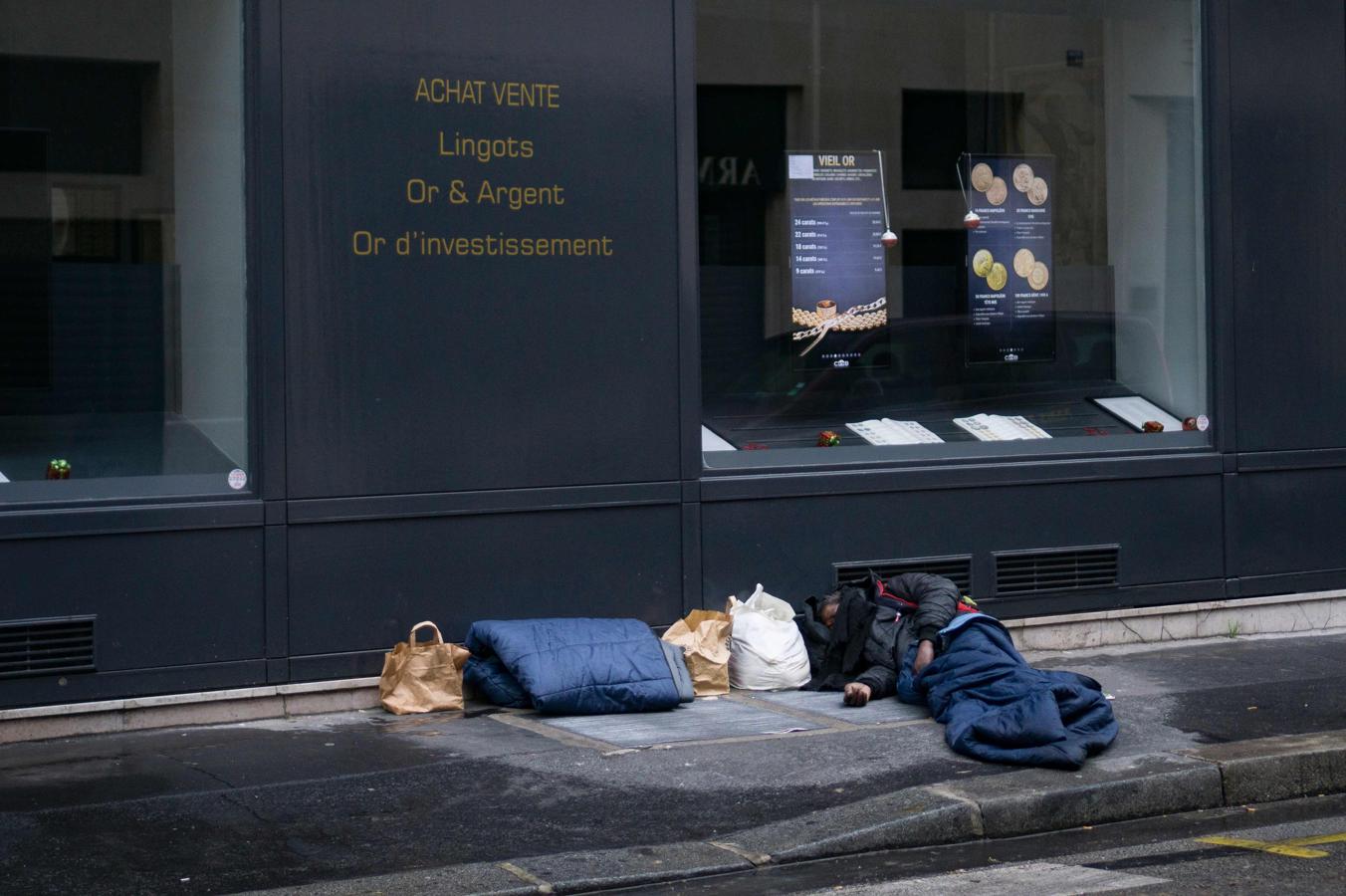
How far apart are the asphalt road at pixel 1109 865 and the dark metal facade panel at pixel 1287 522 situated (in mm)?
3764

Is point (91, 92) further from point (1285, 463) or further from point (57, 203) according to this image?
point (1285, 463)

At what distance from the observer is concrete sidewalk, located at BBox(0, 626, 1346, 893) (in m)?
5.49

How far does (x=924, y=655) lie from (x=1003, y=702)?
67 cm

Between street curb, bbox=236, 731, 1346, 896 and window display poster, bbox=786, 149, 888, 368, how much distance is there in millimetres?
3376

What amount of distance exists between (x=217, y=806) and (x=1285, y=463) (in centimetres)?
680

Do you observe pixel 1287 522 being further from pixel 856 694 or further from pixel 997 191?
pixel 856 694

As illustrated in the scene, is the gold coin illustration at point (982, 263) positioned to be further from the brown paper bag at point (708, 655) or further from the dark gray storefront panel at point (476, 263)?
the brown paper bag at point (708, 655)

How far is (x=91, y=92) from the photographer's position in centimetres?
770

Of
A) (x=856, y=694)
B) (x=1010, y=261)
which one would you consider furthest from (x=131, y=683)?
(x=1010, y=261)

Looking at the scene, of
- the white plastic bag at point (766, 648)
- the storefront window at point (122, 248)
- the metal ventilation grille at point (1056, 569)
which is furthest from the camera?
the metal ventilation grille at point (1056, 569)

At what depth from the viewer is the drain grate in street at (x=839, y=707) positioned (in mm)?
7645

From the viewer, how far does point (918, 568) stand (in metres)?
9.10

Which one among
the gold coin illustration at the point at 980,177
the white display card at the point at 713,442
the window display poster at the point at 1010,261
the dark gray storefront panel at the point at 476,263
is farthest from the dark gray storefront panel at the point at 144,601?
the gold coin illustration at the point at 980,177

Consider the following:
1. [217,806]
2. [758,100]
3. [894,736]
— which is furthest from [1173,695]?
[217,806]
